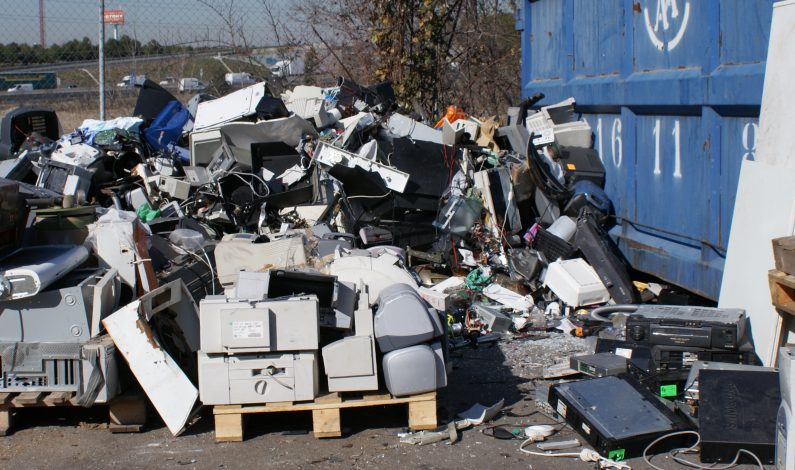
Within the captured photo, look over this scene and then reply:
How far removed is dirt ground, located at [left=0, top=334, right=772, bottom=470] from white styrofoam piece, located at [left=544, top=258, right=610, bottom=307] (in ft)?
4.69

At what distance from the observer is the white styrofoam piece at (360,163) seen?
262 inches

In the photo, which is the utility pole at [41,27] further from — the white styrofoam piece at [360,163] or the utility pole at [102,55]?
the white styrofoam piece at [360,163]

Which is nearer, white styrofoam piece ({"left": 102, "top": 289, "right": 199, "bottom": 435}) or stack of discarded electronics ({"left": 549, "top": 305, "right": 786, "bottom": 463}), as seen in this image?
stack of discarded electronics ({"left": 549, "top": 305, "right": 786, "bottom": 463})

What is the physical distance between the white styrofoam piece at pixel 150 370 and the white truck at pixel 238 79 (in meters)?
7.30

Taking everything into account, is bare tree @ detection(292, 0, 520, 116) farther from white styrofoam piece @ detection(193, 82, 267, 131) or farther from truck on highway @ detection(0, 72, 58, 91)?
truck on highway @ detection(0, 72, 58, 91)

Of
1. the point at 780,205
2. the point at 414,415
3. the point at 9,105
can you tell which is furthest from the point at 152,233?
the point at 9,105

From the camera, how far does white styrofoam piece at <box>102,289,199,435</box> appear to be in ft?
13.3

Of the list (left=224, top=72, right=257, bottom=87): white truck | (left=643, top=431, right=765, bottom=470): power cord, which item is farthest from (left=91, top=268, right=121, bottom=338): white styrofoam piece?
(left=224, top=72, right=257, bottom=87): white truck

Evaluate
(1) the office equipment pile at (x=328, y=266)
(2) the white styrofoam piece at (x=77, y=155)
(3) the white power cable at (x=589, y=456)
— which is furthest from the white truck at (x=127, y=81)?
(3) the white power cable at (x=589, y=456)

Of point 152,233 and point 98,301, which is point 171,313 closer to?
point 98,301

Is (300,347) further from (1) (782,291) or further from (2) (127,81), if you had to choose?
(2) (127,81)

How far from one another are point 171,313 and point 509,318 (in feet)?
7.99

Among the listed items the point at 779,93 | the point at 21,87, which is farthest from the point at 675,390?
the point at 21,87

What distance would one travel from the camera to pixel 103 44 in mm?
9156
